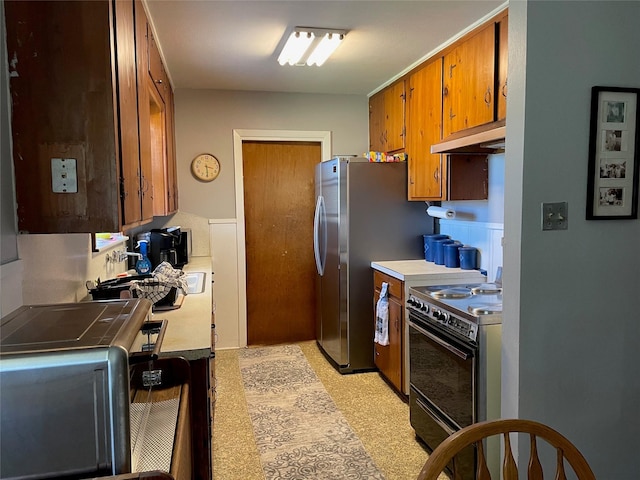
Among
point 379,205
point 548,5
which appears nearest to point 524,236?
point 548,5

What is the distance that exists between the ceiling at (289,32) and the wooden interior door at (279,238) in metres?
0.76

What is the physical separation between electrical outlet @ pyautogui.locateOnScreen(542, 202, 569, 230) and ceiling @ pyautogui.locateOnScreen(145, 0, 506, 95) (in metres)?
1.27

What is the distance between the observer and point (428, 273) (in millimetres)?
2994

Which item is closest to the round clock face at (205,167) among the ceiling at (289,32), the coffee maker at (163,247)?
the ceiling at (289,32)

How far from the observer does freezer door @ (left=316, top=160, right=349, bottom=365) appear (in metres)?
3.62

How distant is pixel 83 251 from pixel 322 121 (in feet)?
9.24

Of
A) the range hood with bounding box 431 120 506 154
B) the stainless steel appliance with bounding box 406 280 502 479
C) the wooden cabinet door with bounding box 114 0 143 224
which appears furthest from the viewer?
the range hood with bounding box 431 120 506 154

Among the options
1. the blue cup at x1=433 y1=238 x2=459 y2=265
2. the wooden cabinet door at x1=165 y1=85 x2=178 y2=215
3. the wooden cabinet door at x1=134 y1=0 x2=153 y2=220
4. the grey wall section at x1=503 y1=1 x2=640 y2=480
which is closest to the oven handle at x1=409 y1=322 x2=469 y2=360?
the grey wall section at x1=503 y1=1 x2=640 y2=480

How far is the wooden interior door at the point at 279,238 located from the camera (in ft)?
14.2

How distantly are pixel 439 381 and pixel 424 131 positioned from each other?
1.84 meters

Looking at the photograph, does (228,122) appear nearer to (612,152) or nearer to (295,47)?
(295,47)

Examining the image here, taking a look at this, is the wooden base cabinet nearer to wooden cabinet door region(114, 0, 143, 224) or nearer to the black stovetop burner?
the black stovetop burner

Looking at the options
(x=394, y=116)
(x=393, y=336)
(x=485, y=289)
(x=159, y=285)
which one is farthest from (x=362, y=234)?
(x=159, y=285)

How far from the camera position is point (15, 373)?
2.56ft
